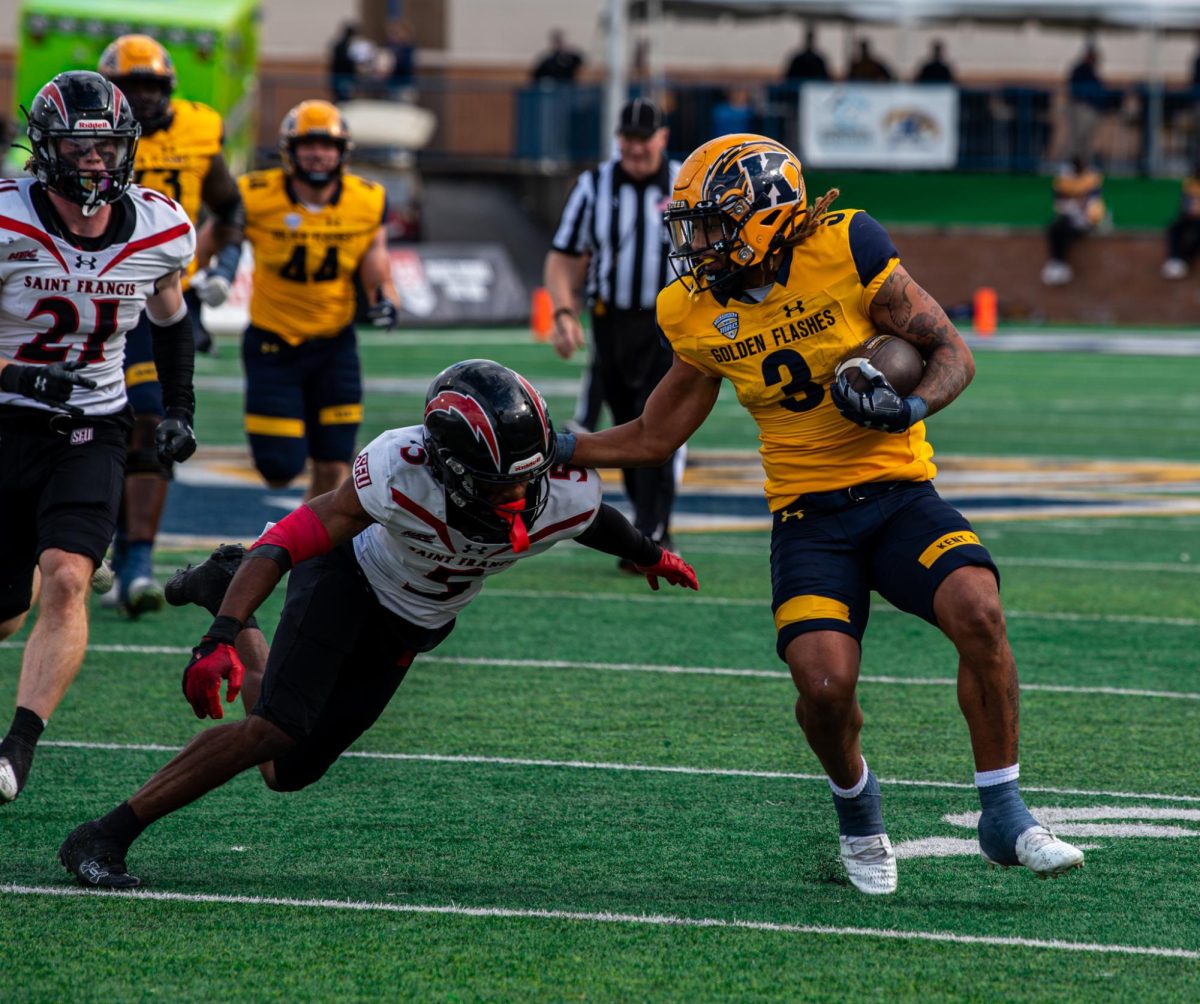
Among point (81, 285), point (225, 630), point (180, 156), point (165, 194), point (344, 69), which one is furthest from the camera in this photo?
point (344, 69)

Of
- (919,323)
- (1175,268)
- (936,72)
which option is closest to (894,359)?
(919,323)

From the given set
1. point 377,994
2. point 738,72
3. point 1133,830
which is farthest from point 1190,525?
point 738,72

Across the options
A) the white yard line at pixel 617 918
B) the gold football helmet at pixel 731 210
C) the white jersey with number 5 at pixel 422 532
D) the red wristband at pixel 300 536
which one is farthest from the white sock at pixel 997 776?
the red wristband at pixel 300 536

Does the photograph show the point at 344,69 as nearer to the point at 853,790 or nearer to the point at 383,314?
the point at 383,314

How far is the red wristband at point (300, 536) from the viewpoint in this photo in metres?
4.49

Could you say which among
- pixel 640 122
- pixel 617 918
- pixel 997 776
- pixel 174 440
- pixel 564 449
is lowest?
pixel 617 918

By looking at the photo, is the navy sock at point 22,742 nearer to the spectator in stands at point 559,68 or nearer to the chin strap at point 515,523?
the chin strap at point 515,523

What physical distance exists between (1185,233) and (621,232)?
1831 cm

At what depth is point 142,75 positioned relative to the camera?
831 centimetres

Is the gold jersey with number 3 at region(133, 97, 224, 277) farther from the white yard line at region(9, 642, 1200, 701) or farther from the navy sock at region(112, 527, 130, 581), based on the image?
the white yard line at region(9, 642, 1200, 701)

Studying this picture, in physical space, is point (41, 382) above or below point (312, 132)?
below

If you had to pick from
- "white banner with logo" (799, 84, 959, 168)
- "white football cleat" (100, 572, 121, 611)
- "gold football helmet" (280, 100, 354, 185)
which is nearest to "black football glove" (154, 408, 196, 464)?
"white football cleat" (100, 572, 121, 611)

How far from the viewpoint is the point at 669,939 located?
4.25 m

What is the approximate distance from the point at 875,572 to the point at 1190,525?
20.9 feet
